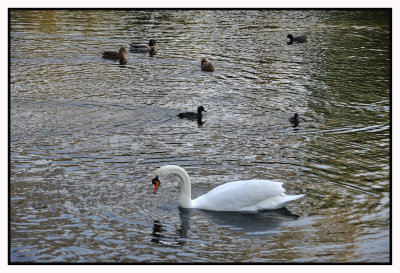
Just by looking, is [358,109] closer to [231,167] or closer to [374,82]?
[374,82]

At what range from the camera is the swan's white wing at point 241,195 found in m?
11.8

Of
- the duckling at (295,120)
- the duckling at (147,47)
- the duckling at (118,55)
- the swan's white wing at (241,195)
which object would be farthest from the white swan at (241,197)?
the duckling at (147,47)

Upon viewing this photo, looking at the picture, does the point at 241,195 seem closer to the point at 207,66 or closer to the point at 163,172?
the point at 163,172

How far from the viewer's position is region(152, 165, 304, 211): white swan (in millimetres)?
11844

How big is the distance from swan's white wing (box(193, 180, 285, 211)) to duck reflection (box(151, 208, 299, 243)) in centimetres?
12

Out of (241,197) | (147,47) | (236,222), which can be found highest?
(147,47)

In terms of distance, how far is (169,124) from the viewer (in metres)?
17.2

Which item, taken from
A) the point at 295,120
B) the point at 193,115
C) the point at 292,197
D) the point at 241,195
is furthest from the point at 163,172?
the point at 295,120

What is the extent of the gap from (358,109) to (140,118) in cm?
576

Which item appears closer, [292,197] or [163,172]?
[292,197]

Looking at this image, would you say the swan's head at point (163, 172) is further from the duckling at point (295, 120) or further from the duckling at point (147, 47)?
the duckling at point (147, 47)

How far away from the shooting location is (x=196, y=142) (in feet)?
51.6

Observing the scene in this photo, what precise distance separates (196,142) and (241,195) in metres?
4.07

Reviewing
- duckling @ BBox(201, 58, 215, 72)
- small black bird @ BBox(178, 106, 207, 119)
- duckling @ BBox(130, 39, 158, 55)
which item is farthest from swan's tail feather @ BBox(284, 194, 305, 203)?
duckling @ BBox(130, 39, 158, 55)
